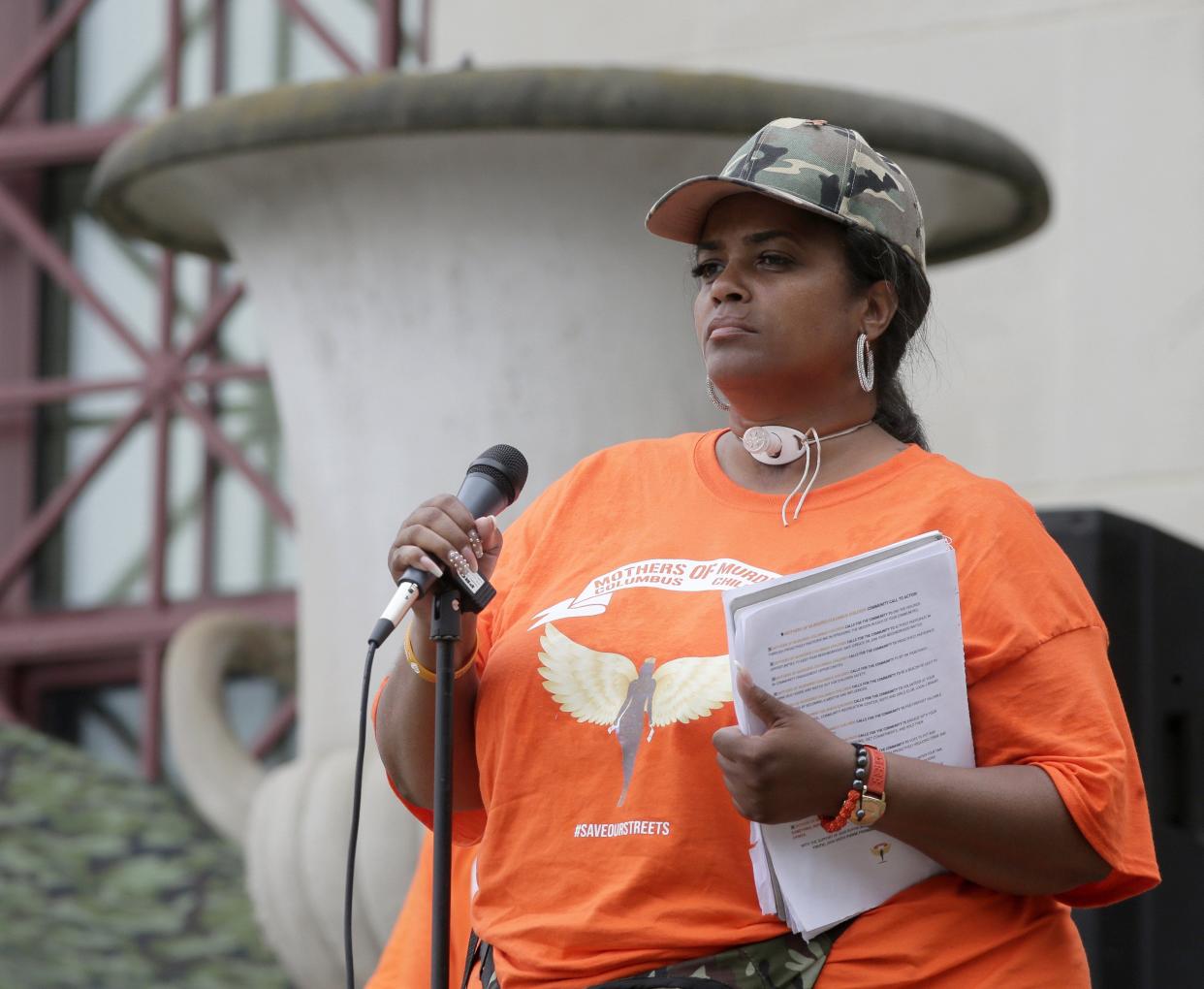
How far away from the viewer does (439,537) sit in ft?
7.57

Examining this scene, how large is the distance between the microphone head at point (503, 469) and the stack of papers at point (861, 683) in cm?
37

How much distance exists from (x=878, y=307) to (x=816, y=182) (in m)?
0.19

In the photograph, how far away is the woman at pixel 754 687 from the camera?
225cm

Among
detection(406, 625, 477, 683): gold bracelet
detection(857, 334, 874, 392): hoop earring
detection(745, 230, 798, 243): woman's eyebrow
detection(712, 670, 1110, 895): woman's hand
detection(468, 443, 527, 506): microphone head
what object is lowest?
detection(712, 670, 1110, 895): woman's hand

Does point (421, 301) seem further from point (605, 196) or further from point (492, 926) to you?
point (492, 926)

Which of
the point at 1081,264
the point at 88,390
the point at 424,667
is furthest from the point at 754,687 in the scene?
the point at 88,390

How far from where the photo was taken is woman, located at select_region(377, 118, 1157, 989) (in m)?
2.25

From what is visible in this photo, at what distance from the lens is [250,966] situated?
6.52m

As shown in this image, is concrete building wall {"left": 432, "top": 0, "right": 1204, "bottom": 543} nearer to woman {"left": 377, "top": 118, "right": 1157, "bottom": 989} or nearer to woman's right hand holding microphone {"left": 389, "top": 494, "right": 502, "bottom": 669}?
woman {"left": 377, "top": 118, "right": 1157, "bottom": 989}

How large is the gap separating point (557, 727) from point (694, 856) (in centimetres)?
22

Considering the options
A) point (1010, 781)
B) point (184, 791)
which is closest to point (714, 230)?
point (1010, 781)

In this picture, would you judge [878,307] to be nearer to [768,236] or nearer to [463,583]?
[768,236]

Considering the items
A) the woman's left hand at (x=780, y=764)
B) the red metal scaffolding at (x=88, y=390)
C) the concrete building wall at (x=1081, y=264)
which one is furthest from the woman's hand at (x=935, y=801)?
the red metal scaffolding at (x=88, y=390)

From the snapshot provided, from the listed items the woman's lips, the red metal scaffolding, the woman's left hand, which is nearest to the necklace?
the woman's lips
